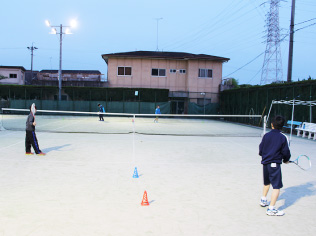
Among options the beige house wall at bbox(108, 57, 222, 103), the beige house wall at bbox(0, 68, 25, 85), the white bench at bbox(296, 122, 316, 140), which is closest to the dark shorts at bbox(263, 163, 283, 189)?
the white bench at bbox(296, 122, 316, 140)

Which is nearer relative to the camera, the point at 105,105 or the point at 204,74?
the point at 105,105

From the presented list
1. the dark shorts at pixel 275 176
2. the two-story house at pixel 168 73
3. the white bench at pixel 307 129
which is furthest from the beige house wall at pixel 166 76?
the dark shorts at pixel 275 176

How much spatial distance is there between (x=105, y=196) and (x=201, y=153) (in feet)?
19.6

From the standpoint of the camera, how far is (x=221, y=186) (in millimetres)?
6758

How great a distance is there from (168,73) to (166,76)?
506mm

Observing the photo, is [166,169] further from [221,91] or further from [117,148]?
[221,91]

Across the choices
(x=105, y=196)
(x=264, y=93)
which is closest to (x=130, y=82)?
(x=264, y=93)

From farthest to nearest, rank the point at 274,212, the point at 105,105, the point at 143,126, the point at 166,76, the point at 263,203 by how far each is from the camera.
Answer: the point at 166,76, the point at 105,105, the point at 143,126, the point at 263,203, the point at 274,212

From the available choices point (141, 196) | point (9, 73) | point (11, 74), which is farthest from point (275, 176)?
point (9, 73)

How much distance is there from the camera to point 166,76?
41.7m

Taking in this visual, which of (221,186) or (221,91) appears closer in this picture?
(221,186)

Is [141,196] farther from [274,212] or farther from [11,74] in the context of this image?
[11,74]

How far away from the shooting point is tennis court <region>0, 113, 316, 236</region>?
4480 millimetres

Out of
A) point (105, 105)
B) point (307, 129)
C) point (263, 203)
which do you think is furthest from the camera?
point (105, 105)
